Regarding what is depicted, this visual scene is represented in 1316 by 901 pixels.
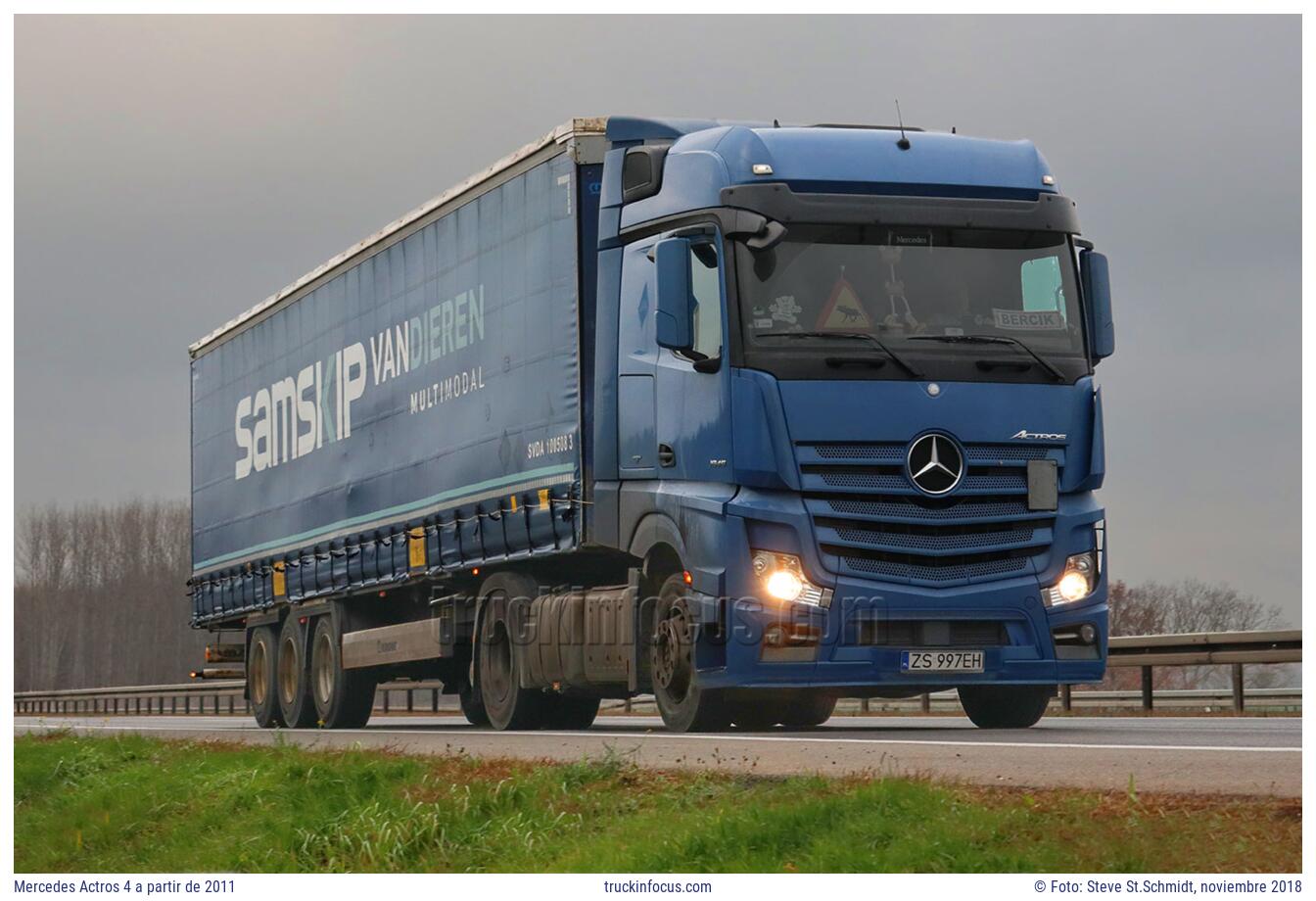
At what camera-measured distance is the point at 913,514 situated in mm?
15305

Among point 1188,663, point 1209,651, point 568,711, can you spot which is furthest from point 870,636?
point 1188,663

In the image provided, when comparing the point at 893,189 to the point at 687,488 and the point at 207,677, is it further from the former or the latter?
the point at 207,677

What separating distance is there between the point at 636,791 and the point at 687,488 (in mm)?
4874

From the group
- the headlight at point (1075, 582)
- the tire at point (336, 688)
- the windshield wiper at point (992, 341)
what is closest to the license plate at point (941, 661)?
the headlight at point (1075, 582)

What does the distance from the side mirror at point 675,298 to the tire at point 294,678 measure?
32.6ft

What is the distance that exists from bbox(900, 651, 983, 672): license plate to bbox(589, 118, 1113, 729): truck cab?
0.05 ft

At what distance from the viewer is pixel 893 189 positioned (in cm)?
1583

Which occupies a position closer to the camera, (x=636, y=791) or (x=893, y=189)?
(x=636, y=791)

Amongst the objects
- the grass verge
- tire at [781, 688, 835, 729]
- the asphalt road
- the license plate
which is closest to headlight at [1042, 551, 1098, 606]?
the license plate

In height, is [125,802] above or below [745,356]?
below

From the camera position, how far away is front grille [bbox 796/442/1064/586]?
599 inches

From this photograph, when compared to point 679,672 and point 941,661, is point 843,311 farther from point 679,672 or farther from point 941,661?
point 679,672
